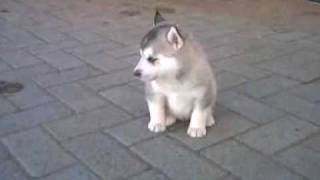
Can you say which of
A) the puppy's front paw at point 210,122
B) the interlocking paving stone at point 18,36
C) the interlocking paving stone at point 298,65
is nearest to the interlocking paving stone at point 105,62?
the interlocking paving stone at point 18,36

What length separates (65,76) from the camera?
13.7 ft

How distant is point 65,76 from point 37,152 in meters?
1.34

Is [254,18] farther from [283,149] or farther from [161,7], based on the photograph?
[283,149]

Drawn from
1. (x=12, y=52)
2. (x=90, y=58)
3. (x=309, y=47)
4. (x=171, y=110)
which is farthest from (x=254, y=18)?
(x=171, y=110)

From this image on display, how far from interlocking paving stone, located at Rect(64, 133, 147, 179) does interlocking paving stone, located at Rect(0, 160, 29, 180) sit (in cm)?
34

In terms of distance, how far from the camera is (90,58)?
→ 4.68 meters

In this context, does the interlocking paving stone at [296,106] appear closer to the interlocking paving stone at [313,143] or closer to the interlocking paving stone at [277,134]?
the interlocking paving stone at [277,134]

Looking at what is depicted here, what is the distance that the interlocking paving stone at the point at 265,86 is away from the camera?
3.82 metres

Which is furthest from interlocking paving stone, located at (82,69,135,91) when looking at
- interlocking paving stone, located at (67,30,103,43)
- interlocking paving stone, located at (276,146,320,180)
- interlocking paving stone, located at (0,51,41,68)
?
interlocking paving stone, located at (276,146,320,180)

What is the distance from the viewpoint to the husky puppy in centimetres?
275

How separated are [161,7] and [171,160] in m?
4.23

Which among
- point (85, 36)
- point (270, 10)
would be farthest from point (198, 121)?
point (270, 10)

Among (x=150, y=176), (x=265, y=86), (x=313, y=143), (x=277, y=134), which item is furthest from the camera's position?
(x=265, y=86)

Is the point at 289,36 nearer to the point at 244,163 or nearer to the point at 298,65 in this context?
the point at 298,65
